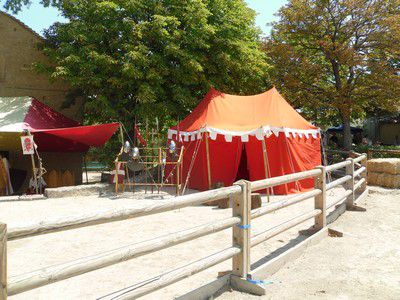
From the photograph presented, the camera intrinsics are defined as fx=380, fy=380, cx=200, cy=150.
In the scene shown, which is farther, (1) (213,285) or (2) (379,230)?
(2) (379,230)

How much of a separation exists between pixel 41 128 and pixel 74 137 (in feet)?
3.84

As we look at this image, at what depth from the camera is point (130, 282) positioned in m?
4.26

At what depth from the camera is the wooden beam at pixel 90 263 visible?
90.9 inches

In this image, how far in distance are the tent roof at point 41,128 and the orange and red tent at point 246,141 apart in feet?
9.01

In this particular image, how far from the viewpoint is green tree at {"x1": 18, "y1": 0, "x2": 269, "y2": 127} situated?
46.7ft

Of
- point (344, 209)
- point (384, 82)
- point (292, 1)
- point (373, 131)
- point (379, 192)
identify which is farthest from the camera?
point (373, 131)

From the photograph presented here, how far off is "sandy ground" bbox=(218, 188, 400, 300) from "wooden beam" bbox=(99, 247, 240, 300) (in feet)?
1.48

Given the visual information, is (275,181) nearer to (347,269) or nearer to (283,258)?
(283,258)

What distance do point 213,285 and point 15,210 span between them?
24.7 ft

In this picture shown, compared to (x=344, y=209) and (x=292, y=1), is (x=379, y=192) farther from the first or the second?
(x=292, y=1)

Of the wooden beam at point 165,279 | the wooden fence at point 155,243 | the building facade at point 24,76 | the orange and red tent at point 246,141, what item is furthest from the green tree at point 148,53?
the wooden beam at point 165,279

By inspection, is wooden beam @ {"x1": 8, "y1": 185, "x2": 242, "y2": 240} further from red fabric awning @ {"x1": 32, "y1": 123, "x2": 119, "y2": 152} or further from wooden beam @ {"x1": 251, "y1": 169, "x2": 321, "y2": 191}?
red fabric awning @ {"x1": 32, "y1": 123, "x2": 119, "y2": 152}

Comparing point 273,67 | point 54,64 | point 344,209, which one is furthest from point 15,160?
point 344,209

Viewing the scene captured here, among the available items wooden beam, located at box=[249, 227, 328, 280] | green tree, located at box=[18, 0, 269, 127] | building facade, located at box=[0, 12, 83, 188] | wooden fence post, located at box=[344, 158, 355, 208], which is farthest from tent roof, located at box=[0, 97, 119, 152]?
wooden beam, located at box=[249, 227, 328, 280]
